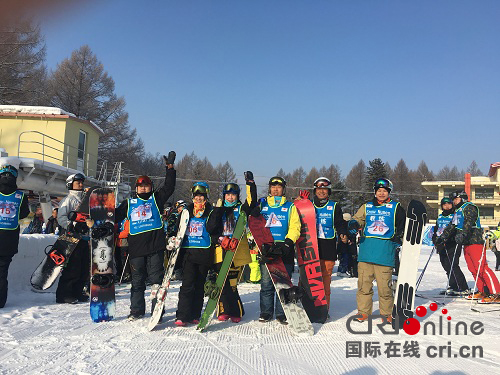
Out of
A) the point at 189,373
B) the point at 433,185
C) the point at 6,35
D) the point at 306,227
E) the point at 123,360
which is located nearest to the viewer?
the point at 189,373

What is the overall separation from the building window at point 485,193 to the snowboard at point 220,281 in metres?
53.7

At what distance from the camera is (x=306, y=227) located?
211 inches

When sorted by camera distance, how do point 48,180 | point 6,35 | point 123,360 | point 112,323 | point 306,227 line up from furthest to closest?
point 6,35 → point 48,180 → point 306,227 → point 112,323 → point 123,360

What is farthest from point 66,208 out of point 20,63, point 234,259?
point 20,63

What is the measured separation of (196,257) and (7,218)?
2.95 meters

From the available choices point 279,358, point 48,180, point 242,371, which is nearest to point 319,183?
point 279,358

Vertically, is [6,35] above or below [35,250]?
above

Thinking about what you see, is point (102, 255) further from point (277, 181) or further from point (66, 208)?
point (277, 181)

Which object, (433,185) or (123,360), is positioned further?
(433,185)

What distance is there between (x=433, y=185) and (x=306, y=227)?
5280cm

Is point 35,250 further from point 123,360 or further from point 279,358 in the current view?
point 279,358

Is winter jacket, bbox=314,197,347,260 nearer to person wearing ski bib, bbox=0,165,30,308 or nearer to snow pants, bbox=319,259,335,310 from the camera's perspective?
snow pants, bbox=319,259,335,310

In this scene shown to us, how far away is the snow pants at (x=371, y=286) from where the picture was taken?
5004 millimetres

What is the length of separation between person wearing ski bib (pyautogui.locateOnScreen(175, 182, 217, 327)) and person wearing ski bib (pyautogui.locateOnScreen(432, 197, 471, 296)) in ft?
16.3
